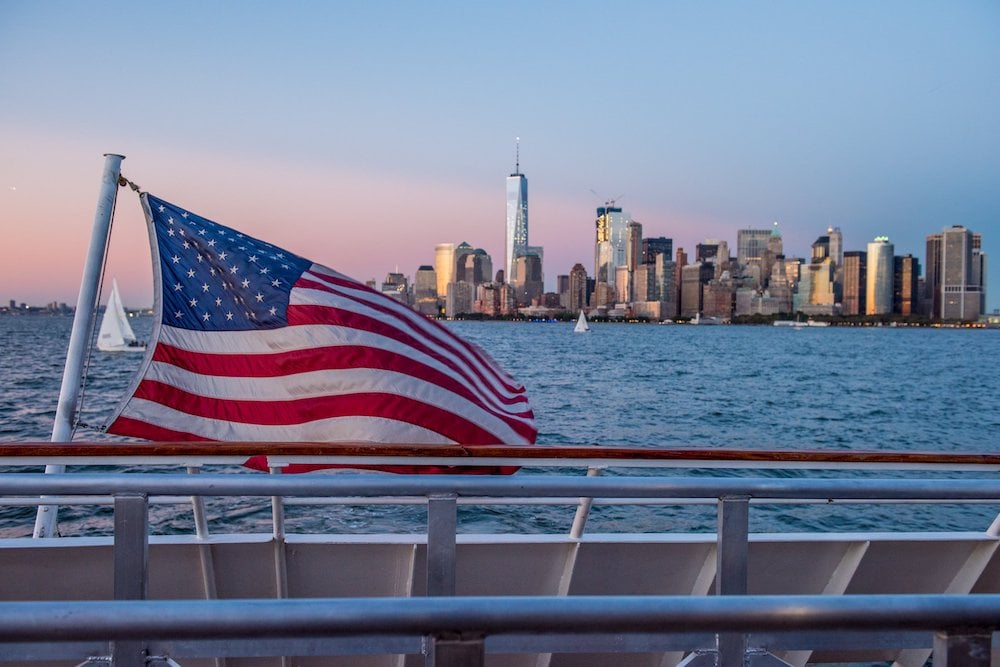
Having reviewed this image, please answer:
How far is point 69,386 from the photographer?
3988mm

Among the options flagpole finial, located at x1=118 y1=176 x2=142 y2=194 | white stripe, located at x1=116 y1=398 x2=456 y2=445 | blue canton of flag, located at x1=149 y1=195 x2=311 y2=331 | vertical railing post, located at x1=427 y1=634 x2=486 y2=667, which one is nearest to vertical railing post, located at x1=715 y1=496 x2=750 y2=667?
vertical railing post, located at x1=427 y1=634 x2=486 y2=667

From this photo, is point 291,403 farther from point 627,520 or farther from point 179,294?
point 627,520

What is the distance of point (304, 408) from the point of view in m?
4.01

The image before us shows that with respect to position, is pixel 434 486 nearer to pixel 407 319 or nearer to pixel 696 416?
pixel 407 319

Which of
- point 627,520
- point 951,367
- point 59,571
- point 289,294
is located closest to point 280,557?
point 59,571

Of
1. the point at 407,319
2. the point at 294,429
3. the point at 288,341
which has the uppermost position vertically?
the point at 407,319

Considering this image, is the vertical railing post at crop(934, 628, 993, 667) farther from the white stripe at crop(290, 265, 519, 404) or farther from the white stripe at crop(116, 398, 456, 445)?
the white stripe at crop(290, 265, 519, 404)

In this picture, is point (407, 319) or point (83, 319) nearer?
point (83, 319)

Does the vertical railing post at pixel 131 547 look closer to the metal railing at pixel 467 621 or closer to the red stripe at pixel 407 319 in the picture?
the metal railing at pixel 467 621

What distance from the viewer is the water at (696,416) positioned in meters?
11.4

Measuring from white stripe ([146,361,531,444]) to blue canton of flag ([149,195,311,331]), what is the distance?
30cm

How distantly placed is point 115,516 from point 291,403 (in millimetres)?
2169

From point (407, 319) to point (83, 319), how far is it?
1677 mm

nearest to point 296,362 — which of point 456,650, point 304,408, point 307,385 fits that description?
point 307,385
